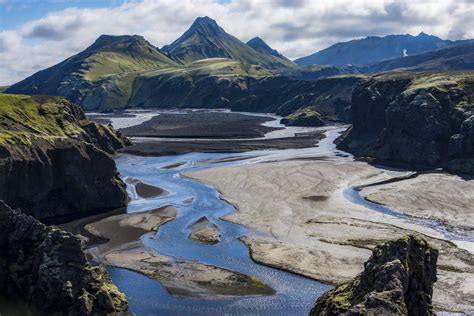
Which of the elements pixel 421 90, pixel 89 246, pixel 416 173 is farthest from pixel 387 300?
pixel 421 90

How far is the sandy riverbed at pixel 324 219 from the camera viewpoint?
2719 inches

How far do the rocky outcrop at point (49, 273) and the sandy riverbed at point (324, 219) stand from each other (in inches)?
1008

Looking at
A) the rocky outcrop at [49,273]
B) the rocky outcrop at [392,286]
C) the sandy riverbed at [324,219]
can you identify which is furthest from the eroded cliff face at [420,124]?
the rocky outcrop at [49,273]

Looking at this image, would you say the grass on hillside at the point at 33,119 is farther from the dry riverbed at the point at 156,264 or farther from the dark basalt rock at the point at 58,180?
the dry riverbed at the point at 156,264

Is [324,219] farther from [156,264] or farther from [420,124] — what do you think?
[420,124]

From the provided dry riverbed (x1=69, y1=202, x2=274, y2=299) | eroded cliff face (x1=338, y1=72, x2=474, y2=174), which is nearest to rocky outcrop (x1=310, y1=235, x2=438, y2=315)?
dry riverbed (x1=69, y1=202, x2=274, y2=299)

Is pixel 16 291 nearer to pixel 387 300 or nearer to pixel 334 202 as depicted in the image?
pixel 387 300

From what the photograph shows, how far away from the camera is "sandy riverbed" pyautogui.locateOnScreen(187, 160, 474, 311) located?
6906 centimetres

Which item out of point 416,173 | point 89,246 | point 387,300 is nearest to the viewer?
point 387,300

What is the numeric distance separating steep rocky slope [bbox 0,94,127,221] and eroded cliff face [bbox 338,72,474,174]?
88.1 metres

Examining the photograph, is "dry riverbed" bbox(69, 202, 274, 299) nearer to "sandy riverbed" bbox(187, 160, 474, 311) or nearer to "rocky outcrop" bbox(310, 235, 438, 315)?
"sandy riverbed" bbox(187, 160, 474, 311)

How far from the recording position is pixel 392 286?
3547cm

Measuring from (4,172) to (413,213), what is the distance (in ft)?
238

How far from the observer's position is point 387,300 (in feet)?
110
